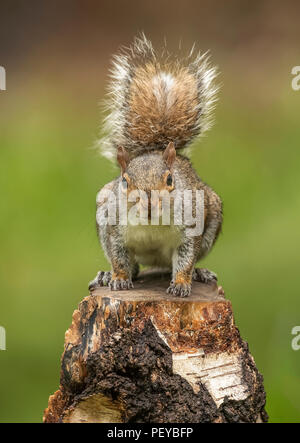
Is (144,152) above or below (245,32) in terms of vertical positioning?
below

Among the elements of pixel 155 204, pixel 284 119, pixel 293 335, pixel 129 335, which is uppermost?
pixel 284 119

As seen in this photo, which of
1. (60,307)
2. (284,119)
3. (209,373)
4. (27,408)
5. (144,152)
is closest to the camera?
(209,373)

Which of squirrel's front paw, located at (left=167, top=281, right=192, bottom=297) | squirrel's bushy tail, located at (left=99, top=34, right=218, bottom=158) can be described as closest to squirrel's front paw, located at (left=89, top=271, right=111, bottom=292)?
squirrel's front paw, located at (left=167, top=281, right=192, bottom=297)

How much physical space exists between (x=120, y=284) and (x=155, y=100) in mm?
657

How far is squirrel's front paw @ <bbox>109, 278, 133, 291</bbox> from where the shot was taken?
7.28ft

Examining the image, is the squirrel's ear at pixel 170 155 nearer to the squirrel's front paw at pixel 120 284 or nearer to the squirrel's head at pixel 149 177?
the squirrel's head at pixel 149 177

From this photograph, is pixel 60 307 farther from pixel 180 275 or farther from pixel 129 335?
pixel 129 335

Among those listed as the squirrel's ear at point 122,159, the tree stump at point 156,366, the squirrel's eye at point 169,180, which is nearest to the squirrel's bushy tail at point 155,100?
the squirrel's ear at point 122,159

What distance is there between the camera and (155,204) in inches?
78.7

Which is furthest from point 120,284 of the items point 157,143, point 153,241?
point 157,143

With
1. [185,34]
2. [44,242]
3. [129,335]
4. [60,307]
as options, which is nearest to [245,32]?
[185,34]

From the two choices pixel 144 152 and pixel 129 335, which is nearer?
pixel 129 335

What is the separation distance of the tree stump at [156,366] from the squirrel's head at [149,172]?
316 mm

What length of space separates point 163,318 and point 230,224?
225 cm
